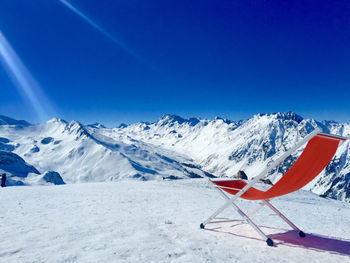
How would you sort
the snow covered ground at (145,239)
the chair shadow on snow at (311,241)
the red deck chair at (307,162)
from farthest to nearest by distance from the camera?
the chair shadow on snow at (311,241) < the red deck chair at (307,162) < the snow covered ground at (145,239)

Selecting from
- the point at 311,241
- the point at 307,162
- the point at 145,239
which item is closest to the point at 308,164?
the point at 307,162

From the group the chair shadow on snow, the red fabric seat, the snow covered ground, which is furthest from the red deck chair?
the snow covered ground

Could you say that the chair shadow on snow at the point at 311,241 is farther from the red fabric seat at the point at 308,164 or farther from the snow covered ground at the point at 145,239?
the red fabric seat at the point at 308,164

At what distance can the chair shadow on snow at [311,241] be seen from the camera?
5.89 meters

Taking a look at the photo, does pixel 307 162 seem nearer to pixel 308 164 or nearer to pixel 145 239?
pixel 308 164

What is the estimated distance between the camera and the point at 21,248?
4969mm

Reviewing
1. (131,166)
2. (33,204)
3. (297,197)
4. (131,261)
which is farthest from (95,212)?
(131,166)

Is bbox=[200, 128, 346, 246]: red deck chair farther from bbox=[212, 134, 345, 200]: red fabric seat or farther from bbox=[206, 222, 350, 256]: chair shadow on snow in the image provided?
bbox=[206, 222, 350, 256]: chair shadow on snow

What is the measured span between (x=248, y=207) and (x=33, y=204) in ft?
34.4

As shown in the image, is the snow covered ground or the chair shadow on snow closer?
the snow covered ground

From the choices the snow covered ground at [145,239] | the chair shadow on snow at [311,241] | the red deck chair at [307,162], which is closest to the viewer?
the snow covered ground at [145,239]

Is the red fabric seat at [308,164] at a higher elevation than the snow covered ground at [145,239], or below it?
higher

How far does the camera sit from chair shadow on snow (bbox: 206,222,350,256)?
5.89 m

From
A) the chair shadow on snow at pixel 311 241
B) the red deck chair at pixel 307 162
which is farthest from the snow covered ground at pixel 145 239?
the red deck chair at pixel 307 162
